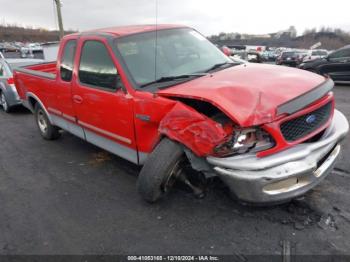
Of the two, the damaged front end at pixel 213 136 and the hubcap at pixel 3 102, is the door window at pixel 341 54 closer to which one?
the damaged front end at pixel 213 136

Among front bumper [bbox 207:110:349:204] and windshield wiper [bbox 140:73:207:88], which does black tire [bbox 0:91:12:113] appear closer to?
windshield wiper [bbox 140:73:207:88]

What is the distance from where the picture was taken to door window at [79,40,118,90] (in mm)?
3623

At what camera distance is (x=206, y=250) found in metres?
2.65

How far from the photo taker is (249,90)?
274 cm

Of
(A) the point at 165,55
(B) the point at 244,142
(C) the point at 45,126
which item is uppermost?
(A) the point at 165,55

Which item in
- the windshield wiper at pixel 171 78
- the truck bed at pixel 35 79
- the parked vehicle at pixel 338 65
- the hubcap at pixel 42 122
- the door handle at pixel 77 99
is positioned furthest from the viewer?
the parked vehicle at pixel 338 65

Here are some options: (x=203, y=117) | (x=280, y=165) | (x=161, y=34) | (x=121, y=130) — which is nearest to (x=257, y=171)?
(x=280, y=165)

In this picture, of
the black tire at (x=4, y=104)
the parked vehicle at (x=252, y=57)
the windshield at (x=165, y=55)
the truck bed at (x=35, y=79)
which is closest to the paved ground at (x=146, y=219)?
the windshield at (x=165, y=55)

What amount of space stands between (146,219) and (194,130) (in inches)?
43.4

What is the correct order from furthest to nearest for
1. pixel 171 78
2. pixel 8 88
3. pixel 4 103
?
Answer: pixel 4 103, pixel 8 88, pixel 171 78

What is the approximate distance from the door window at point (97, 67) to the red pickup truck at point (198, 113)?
0.5 inches

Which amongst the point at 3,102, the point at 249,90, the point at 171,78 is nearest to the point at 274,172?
the point at 249,90

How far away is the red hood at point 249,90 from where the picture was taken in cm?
252

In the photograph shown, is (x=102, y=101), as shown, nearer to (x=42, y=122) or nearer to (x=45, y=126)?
(x=45, y=126)
